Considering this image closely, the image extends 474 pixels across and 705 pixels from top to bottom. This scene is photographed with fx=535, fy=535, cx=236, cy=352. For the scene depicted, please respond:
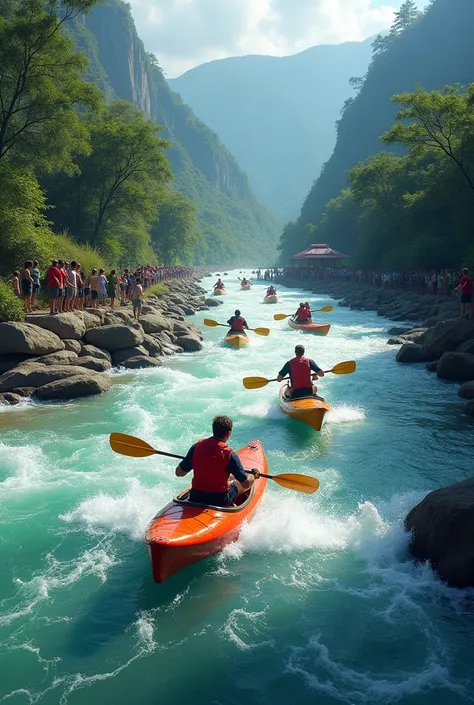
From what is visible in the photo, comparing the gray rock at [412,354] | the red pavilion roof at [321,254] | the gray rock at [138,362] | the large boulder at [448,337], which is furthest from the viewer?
the red pavilion roof at [321,254]

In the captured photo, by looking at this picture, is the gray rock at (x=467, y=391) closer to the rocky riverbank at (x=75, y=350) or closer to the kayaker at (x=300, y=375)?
the kayaker at (x=300, y=375)

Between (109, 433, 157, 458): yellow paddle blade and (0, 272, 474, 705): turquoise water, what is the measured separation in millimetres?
691

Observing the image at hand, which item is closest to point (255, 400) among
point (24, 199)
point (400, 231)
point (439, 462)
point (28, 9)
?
point (439, 462)

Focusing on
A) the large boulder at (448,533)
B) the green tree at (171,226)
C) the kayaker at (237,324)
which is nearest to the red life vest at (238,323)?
the kayaker at (237,324)

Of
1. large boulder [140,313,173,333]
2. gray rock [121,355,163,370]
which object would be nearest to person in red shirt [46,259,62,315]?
gray rock [121,355,163,370]

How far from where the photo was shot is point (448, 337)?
1470 cm

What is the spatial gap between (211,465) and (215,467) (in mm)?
53

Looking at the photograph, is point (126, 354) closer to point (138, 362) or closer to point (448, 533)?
point (138, 362)

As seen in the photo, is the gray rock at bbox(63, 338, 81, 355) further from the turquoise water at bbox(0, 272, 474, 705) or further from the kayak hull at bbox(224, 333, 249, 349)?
the kayak hull at bbox(224, 333, 249, 349)

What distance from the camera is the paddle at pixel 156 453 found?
251 inches

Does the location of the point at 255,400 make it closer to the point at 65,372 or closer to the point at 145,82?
the point at 65,372

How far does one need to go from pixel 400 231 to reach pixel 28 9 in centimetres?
2943

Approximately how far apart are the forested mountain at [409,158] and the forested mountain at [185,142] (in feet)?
104

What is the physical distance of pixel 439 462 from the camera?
823 cm
